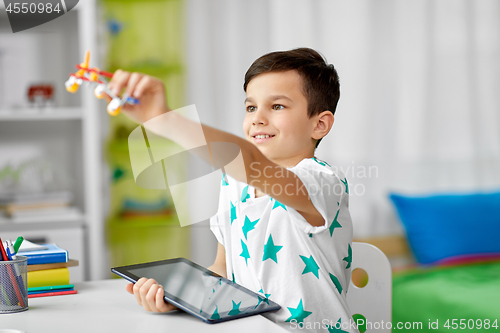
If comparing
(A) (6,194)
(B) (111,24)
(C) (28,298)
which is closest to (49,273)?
(C) (28,298)

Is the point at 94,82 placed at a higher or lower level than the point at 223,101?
lower

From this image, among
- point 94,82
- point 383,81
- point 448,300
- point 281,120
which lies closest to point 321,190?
point 281,120

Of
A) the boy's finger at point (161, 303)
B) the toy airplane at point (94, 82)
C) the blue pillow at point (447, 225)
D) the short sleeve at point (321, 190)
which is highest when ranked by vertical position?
the toy airplane at point (94, 82)

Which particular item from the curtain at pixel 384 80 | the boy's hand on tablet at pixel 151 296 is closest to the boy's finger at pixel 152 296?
the boy's hand on tablet at pixel 151 296

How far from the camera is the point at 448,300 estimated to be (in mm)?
1653

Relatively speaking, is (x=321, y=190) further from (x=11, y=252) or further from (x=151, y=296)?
(x=11, y=252)

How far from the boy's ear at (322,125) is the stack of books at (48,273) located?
0.49 metres

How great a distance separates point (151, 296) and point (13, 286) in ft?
0.68

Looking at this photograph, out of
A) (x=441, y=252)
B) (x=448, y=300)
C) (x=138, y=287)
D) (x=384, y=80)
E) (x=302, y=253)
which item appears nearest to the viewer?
(x=138, y=287)

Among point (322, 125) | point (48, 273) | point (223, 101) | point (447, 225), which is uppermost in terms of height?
point (223, 101)

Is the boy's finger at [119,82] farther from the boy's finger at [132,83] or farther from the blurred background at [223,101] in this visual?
the blurred background at [223,101]

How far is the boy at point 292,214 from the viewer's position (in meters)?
0.78

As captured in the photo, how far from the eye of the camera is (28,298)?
0.83 m

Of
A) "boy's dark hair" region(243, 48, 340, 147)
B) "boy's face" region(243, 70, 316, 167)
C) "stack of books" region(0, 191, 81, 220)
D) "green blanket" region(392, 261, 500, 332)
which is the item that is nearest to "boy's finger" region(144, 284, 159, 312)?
"boy's face" region(243, 70, 316, 167)
